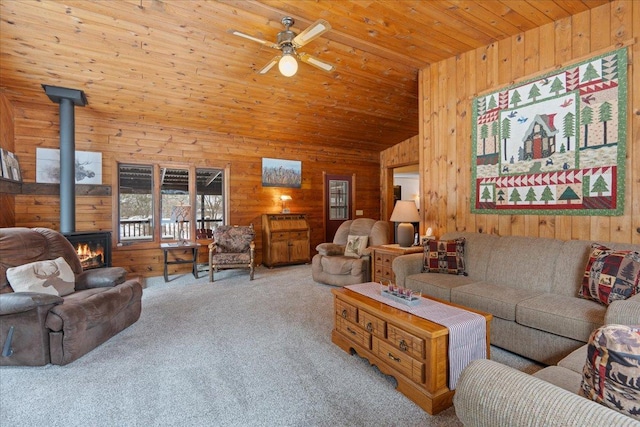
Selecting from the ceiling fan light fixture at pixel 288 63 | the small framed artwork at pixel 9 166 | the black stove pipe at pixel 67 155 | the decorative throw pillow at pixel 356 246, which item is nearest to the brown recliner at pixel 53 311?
the black stove pipe at pixel 67 155

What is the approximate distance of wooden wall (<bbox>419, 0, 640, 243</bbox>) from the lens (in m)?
2.62

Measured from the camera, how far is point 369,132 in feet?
21.8

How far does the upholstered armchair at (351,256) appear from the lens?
4664 millimetres

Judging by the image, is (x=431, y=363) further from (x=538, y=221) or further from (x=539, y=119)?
(x=539, y=119)

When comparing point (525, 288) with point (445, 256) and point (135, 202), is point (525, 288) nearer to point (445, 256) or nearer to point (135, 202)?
point (445, 256)

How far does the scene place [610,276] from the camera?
2223 mm

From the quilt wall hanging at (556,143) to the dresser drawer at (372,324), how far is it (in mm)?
2182

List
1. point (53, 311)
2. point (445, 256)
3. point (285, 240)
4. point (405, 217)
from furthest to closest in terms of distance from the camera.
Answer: point (285, 240) < point (405, 217) < point (445, 256) < point (53, 311)

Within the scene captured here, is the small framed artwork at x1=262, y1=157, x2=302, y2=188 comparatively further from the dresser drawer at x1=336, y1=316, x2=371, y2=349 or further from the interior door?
the dresser drawer at x1=336, y1=316, x2=371, y2=349

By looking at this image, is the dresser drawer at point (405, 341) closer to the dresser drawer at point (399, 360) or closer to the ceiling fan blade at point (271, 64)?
the dresser drawer at point (399, 360)

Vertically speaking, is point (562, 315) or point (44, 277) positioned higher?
point (44, 277)

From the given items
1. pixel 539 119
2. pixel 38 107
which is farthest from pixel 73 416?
pixel 38 107

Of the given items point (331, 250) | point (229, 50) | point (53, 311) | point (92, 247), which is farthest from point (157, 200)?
point (53, 311)

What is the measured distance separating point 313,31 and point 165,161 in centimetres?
405
